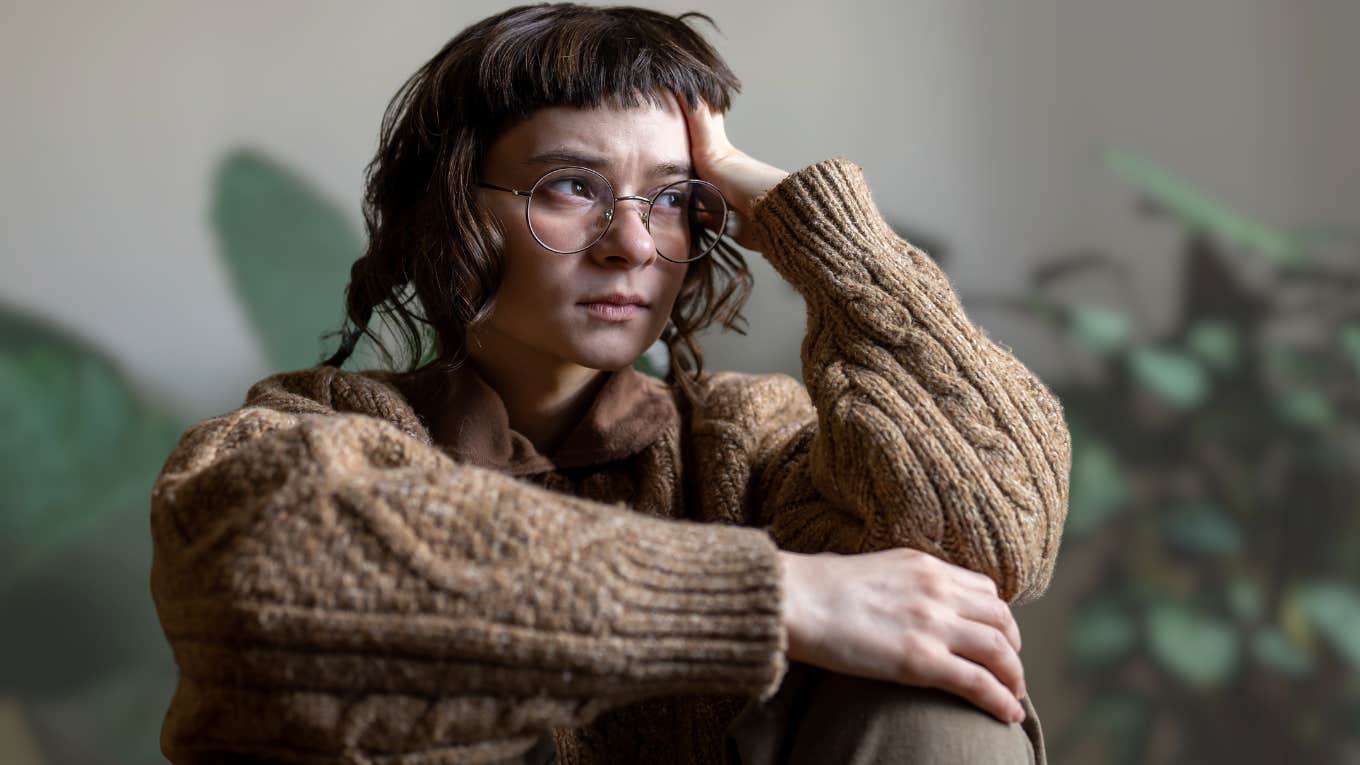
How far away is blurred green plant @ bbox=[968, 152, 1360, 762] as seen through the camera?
171 centimetres

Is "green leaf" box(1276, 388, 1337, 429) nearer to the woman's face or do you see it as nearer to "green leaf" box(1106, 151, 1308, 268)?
"green leaf" box(1106, 151, 1308, 268)

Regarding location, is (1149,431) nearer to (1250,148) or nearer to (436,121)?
Answer: (1250,148)

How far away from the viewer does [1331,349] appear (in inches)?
67.3

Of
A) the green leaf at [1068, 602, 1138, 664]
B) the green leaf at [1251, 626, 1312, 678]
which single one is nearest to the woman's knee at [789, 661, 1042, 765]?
the green leaf at [1068, 602, 1138, 664]

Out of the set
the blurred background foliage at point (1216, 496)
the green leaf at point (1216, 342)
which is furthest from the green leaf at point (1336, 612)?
the green leaf at point (1216, 342)

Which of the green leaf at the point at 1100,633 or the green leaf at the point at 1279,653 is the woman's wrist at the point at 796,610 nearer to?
the green leaf at the point at 1100,633

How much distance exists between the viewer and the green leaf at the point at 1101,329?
5.70ft

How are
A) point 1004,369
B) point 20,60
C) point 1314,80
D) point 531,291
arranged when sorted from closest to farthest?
1. point 1004,369
2. point 531,291
3. point 20,60
4. point 1314,80

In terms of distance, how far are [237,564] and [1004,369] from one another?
26.4 inches

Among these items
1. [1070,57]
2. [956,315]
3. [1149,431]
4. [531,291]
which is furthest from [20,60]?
[1149,431]

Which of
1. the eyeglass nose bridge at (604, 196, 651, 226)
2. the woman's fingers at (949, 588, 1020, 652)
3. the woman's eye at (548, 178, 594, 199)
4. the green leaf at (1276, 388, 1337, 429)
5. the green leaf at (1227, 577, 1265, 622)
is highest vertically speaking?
the woman's eye at (548, 178, 594, 199)

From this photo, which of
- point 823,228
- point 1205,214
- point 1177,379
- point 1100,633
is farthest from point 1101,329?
point 823,228

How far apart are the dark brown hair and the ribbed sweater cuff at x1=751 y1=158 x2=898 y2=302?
0.16 m

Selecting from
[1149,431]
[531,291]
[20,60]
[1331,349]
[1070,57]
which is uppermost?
[1070,57]
